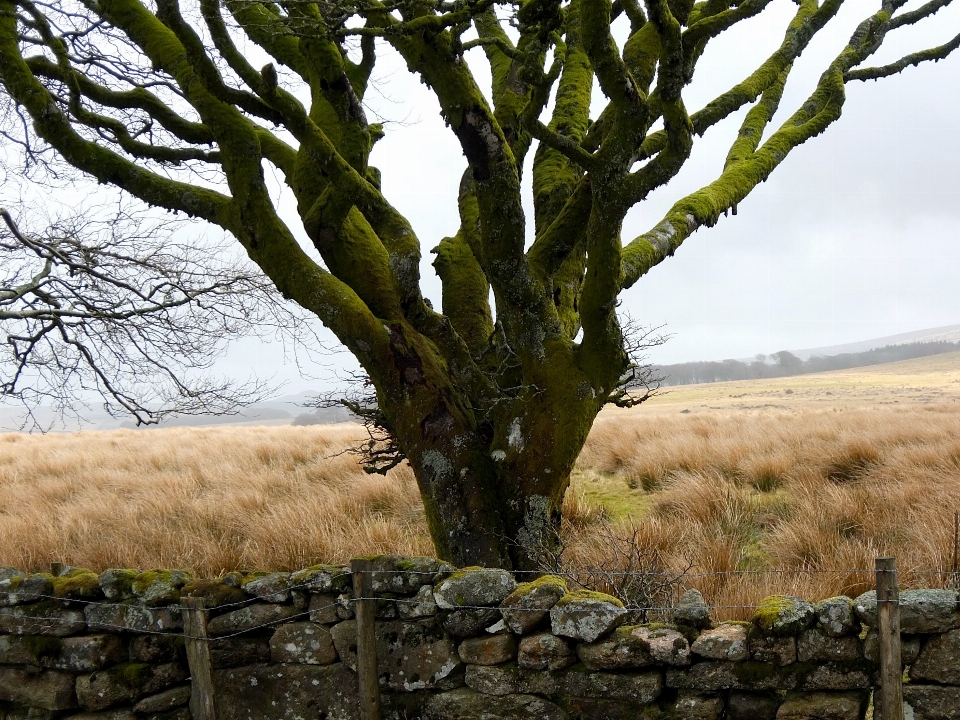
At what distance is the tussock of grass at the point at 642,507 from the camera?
6.00m

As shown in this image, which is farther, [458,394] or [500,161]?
[458,394]

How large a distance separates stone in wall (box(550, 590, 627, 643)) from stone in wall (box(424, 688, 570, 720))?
402mm

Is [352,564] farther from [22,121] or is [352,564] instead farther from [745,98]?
[22,121]

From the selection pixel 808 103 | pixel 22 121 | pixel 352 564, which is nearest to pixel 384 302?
pixel 352 564

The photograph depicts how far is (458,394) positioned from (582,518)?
9.80ft

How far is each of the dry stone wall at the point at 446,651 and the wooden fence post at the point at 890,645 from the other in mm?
125

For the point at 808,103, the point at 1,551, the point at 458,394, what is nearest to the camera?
the point at 458,394

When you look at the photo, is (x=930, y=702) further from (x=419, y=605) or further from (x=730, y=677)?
(x=419, y=605)

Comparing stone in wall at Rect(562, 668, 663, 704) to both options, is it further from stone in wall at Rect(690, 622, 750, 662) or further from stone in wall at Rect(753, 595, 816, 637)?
stone in wall at Rect(753, 595, 816, 637)

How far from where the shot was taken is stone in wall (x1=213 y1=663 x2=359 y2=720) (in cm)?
421

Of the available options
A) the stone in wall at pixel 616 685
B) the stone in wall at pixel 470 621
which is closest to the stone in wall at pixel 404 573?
the stone in wall at pixel 470 621

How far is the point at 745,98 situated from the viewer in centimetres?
600

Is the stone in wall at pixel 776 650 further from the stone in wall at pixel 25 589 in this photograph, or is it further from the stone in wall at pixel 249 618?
the stone in wall at pixel 25 589

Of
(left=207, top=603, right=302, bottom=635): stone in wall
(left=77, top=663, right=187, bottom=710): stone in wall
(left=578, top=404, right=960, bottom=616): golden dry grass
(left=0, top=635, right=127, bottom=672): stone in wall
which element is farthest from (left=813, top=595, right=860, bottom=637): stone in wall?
(left=0, top=635, right=127, bottom=672): stone in wall
